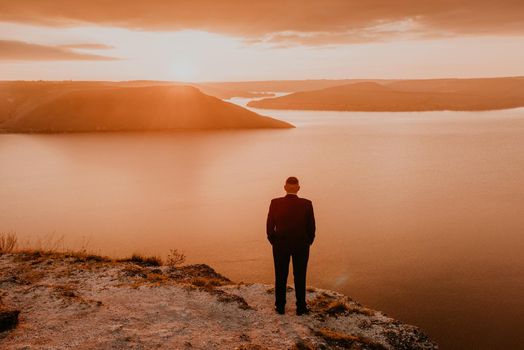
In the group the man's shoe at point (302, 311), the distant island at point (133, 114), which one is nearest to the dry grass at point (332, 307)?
the man's shoe at point (302, 311)

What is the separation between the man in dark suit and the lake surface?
565cm

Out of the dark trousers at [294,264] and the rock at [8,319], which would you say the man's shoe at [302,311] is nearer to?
the dark trousers at [294,264]

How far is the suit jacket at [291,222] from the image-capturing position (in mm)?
8812

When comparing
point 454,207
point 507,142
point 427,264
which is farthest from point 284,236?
point 507,142

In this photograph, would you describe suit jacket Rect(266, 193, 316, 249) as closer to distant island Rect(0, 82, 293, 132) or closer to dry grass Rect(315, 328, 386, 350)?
dry grass Rect(315, 328, 386, 350)

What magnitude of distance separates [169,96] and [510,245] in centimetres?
9149

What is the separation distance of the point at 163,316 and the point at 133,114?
90.2 metres

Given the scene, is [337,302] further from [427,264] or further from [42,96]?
[42,96]

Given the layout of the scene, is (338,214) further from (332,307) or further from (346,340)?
(346,340)

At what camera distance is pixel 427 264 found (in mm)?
17859

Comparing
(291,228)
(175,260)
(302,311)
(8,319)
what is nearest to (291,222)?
(291,228)

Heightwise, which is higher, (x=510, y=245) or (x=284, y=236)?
(x=284, y=236)

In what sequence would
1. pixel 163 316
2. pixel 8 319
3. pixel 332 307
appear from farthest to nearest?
pixel 332 307
pixel 163 316
pixel 8 319

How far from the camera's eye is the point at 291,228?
8.87 meters
